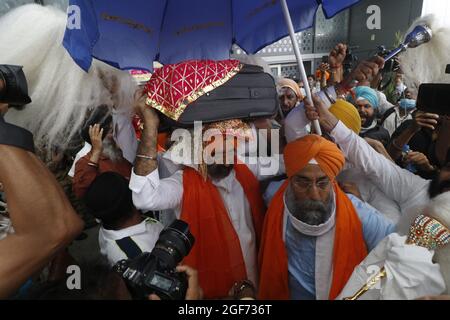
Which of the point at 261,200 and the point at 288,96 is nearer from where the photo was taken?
the point at 261,200

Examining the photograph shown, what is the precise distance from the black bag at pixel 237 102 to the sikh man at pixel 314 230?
0.97ft

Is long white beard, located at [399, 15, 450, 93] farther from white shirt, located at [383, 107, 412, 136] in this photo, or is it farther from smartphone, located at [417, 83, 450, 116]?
white shirt, located at [383, 107, 412, 136]

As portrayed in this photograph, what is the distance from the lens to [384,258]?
1068mm

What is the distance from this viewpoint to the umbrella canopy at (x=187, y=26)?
1.59 m

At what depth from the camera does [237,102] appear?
1.48 metres

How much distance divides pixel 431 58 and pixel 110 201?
2066 mm

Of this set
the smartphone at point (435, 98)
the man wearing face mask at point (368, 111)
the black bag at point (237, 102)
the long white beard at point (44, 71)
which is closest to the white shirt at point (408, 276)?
the smartphone at point (435, 98)

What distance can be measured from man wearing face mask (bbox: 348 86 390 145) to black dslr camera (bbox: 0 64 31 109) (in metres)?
2.87

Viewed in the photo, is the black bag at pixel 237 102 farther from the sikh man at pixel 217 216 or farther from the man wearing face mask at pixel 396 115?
the man wearing face mask at pixel 396 115

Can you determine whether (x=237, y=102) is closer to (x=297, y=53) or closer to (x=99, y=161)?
(x=297, y=53)

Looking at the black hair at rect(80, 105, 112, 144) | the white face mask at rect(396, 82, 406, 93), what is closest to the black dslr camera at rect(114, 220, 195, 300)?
the black hair at rect(80, 105, 112, 144)

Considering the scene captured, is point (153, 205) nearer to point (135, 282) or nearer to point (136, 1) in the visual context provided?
point (135, 282)

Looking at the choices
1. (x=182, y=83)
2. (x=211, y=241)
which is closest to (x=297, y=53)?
(x=182, y=83)

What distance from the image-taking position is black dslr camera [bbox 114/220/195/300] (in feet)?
3.19
